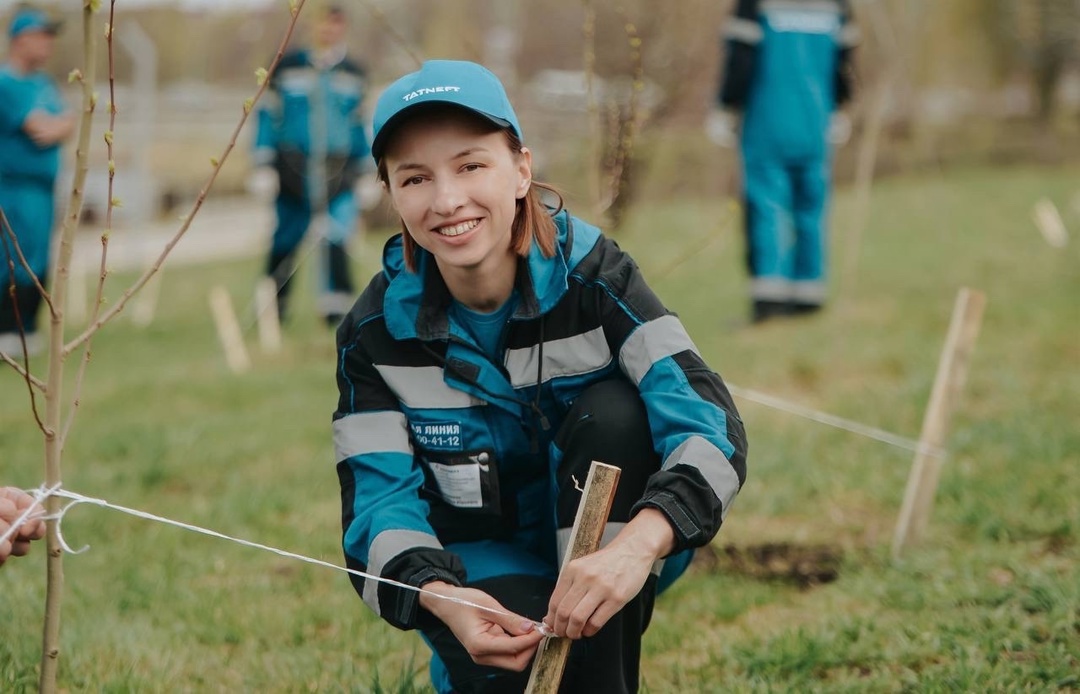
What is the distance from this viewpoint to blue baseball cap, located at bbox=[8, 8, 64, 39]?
7.76 metres

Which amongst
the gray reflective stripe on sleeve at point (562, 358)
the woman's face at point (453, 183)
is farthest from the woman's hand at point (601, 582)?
the woman's face at point (453, 183)

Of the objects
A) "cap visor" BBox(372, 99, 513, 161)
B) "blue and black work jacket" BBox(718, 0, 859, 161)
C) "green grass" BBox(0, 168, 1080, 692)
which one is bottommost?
"green grass" BBox(0, 168, 1080, 692)

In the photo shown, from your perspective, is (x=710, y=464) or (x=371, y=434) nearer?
(x=710, y=464)

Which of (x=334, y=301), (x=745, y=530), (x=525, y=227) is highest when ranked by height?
(x=525, y=227)

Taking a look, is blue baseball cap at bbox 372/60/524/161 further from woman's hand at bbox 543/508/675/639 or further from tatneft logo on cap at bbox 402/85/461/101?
woman's hand at bbox 543/508/675/639

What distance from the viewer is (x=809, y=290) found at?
744 centimetres

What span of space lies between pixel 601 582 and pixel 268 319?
696cm

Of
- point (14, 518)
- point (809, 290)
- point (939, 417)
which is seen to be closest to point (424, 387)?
point (14, 518)

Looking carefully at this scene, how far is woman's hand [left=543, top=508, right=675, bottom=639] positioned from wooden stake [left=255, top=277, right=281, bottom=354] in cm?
613

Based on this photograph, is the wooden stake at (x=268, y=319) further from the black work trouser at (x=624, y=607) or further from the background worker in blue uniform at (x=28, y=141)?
the black work trouser at (x=624, y=607)

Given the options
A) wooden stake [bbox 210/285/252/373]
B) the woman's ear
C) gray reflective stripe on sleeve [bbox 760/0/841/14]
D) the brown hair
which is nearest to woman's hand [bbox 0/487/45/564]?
the brown hair

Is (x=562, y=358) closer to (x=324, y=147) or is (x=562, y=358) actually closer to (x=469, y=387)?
(x=469, y=387)

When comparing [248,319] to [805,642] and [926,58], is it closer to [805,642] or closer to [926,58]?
[805,642]

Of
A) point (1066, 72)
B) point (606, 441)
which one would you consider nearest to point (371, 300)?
point (606, 441)
